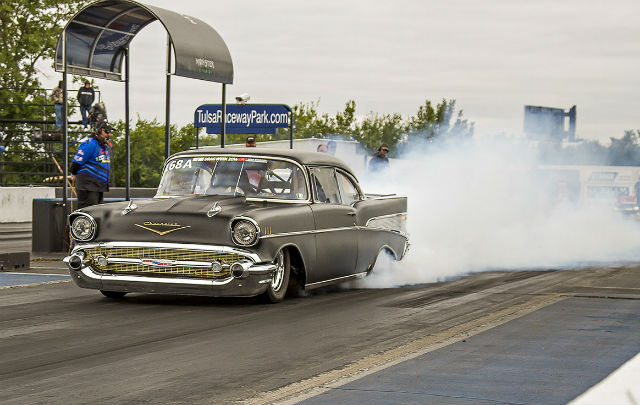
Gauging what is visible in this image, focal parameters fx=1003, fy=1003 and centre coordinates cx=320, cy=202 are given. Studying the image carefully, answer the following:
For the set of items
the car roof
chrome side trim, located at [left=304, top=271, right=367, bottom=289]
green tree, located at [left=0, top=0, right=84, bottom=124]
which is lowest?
chrome side trim, located at [left=304, top=271, right=367, bottom=289]

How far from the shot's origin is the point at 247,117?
86.8 ft

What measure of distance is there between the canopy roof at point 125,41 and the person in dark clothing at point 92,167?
1521mm

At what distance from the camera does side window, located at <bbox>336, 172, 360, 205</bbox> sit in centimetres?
1052

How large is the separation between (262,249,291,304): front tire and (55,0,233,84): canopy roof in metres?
5.79

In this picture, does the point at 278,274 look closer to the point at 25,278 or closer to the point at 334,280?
the point at 334,280

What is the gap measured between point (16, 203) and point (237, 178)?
1918cm

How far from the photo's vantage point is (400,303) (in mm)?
9344

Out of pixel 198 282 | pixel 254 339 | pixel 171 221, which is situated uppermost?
pixel 171 221

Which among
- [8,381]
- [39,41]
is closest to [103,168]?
[8,381]

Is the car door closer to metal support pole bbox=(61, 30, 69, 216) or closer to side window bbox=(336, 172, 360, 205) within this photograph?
side window bbox=(336, 172, 360, 205)

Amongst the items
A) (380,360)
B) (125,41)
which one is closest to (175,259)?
(380,360)

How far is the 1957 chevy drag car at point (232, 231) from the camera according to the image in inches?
337

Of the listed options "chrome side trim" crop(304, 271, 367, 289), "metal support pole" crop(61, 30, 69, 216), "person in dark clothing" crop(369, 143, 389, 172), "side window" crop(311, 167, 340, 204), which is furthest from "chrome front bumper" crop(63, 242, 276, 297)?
"person in dark clothing" crop(369, 143, 389, 172)

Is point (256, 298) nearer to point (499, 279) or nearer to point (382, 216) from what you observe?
point (382, 216)
